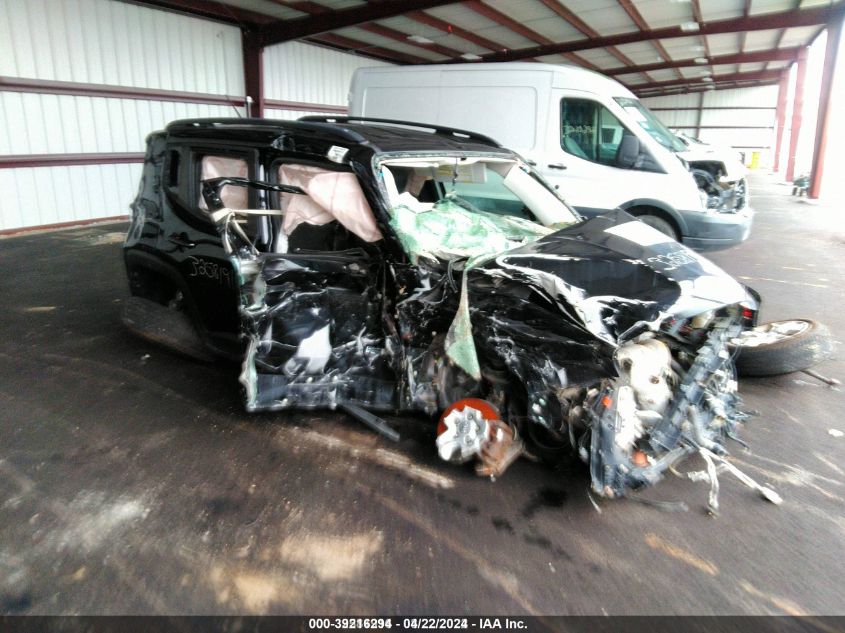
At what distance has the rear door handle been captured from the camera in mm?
3512

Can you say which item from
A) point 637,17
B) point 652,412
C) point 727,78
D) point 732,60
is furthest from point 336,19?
point 727,78

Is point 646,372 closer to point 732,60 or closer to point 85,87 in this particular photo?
point 85,87

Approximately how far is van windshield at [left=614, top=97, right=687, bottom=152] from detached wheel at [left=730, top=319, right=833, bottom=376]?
3.34 metres

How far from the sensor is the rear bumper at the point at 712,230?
629 cm

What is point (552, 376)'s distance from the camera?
255 cm

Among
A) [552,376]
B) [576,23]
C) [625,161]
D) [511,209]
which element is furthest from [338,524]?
[576,23]

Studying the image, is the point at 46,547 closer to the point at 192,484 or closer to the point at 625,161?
the point at 192,484

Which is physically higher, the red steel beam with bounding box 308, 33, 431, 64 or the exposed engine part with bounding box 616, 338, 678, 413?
the red steel beam with bounding box 308, 33, 431, 64

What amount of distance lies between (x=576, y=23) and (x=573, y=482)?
14.0 meters

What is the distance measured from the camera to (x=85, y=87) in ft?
30.2

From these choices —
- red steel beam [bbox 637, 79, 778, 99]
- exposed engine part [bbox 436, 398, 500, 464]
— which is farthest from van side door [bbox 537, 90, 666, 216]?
red steel beam [bbox 637, 79, 778, 99]

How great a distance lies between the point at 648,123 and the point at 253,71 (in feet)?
29.8

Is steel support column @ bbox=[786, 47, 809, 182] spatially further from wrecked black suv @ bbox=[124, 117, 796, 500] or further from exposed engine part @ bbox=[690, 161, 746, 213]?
wrecked black suv @ bbox=[124, 117, 796, 500]

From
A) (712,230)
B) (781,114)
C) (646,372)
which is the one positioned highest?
(781,114)
